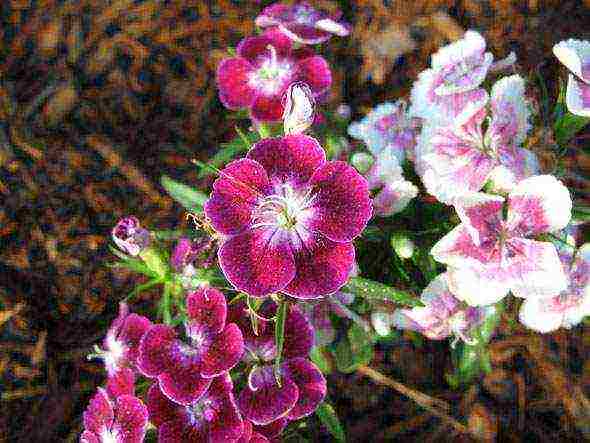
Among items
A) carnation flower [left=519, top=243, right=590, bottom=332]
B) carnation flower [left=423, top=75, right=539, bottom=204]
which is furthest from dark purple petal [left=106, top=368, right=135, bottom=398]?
carnation flower [left=519, top=243, right=590, bottom=332]

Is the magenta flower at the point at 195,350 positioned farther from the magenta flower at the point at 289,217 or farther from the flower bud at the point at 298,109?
the flower bud at the point at 298,109

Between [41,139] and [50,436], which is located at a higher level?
[41,139]

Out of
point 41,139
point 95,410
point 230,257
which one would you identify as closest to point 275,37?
point 230,257

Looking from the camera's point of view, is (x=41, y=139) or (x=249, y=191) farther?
(x=41, y=139)

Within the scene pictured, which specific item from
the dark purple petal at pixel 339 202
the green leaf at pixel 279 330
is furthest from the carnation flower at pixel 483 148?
the green leaf at pixel 279 330

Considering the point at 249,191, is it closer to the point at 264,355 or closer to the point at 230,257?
the point at 230,257

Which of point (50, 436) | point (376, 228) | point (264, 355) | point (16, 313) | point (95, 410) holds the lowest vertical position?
point (50, 436)
